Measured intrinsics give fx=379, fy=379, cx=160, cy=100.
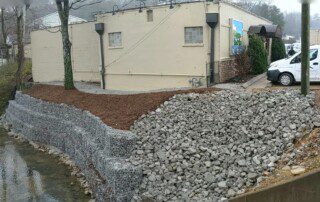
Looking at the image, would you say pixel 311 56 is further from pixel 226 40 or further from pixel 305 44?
pixel 305 44

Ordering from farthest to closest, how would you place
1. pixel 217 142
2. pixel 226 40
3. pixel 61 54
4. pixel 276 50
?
pixel 276 50 < pixel 61 54 < pixel 226 40 < pixel 217 142

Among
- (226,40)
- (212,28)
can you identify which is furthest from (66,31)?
(226,40)

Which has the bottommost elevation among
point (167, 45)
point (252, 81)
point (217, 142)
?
point (217, 142)

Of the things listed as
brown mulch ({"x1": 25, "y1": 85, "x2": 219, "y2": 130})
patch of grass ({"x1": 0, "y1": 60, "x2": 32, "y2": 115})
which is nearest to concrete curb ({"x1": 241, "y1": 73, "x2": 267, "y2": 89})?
brown mulch ({"x1": 25, "y1": 85, "x2": 219, "y2": 130})

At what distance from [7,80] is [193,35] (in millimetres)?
16666

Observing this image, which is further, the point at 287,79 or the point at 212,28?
the point at 212,28

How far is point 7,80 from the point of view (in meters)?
28.5

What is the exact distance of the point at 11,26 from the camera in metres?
43.1

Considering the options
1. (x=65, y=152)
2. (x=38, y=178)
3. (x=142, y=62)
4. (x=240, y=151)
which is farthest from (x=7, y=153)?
(x=240, y=151)

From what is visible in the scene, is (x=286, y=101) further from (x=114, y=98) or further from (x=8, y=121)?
(x=8, y=121)

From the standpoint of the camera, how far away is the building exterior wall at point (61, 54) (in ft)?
78.7

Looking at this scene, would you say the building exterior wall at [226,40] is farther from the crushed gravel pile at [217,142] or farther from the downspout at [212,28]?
the crushed gravel pile at [217,142]

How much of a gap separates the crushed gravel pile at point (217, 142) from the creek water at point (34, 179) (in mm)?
3013

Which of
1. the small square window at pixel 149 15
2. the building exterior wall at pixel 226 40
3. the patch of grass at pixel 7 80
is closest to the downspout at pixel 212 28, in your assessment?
the building exterior wall at pixel 226 40
